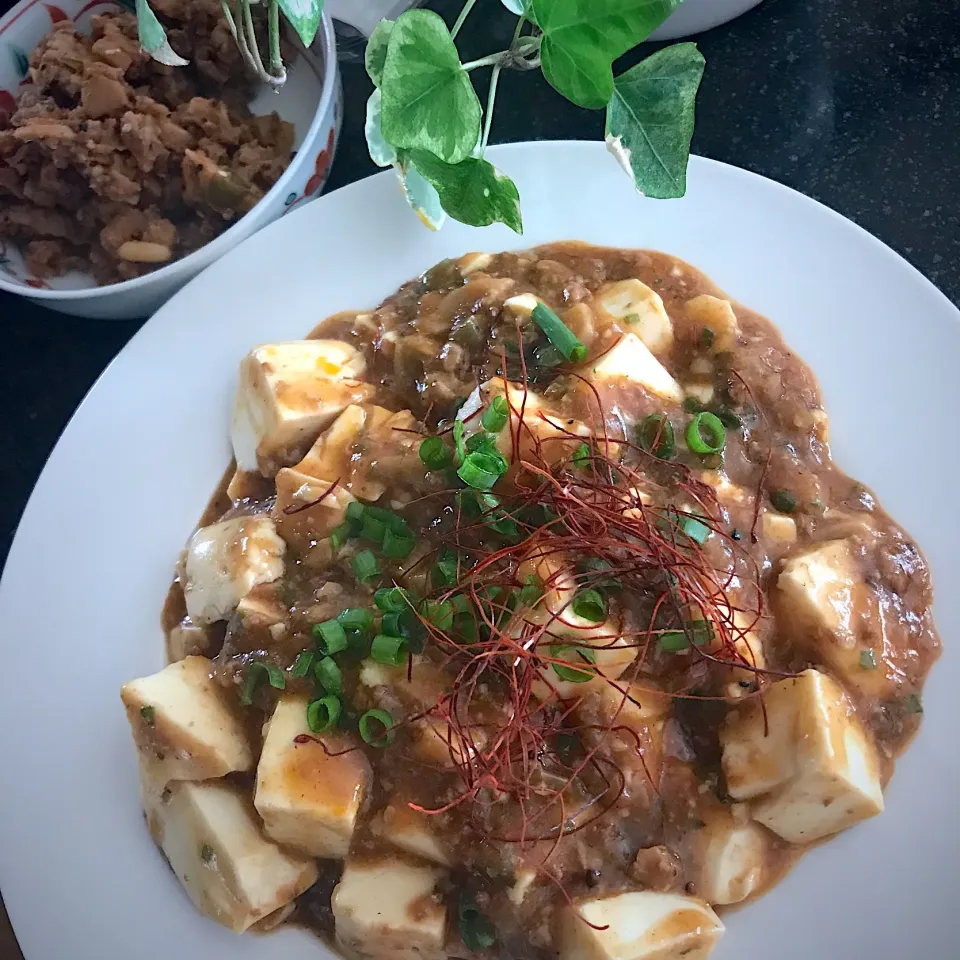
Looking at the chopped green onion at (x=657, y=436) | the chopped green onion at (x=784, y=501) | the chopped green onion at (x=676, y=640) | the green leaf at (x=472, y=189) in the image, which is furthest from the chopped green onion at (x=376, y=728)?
the green leaf at (x=472, y=189)

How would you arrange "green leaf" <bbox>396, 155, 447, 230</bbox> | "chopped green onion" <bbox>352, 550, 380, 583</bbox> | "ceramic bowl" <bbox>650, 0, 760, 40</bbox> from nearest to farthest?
"chopped green onion" <bbox>352, 550, 380, 583</bbox>, "green leaf" <bbox>396, 155, 447, 230</bbox>, "ceramic bowl" <bbox>650, 0, 760, 40</bbox>

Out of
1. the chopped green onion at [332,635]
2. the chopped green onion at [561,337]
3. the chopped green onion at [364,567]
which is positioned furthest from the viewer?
the chopped green onion at [561,337]

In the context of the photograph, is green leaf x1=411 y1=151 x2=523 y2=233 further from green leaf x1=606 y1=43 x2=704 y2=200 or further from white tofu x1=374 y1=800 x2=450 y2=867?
white tofu x1=374 y1=800 x2=450 y2=867

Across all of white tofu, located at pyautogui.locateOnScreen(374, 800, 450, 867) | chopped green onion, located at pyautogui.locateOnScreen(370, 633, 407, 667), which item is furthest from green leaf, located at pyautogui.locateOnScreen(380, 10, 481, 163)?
white tofu, located at pyautogui.locateOnScreen(374, 800, 450, 867)

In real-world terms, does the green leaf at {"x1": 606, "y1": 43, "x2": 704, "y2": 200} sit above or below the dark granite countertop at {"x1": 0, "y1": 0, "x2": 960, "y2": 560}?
above

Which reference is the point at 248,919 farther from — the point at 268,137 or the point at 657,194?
the point at 268,137

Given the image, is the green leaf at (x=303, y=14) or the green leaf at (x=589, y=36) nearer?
the green leaf at (x=589, y=36)

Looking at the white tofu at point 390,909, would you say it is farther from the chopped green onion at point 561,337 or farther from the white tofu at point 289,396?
the chopped green onion at point 561,337
